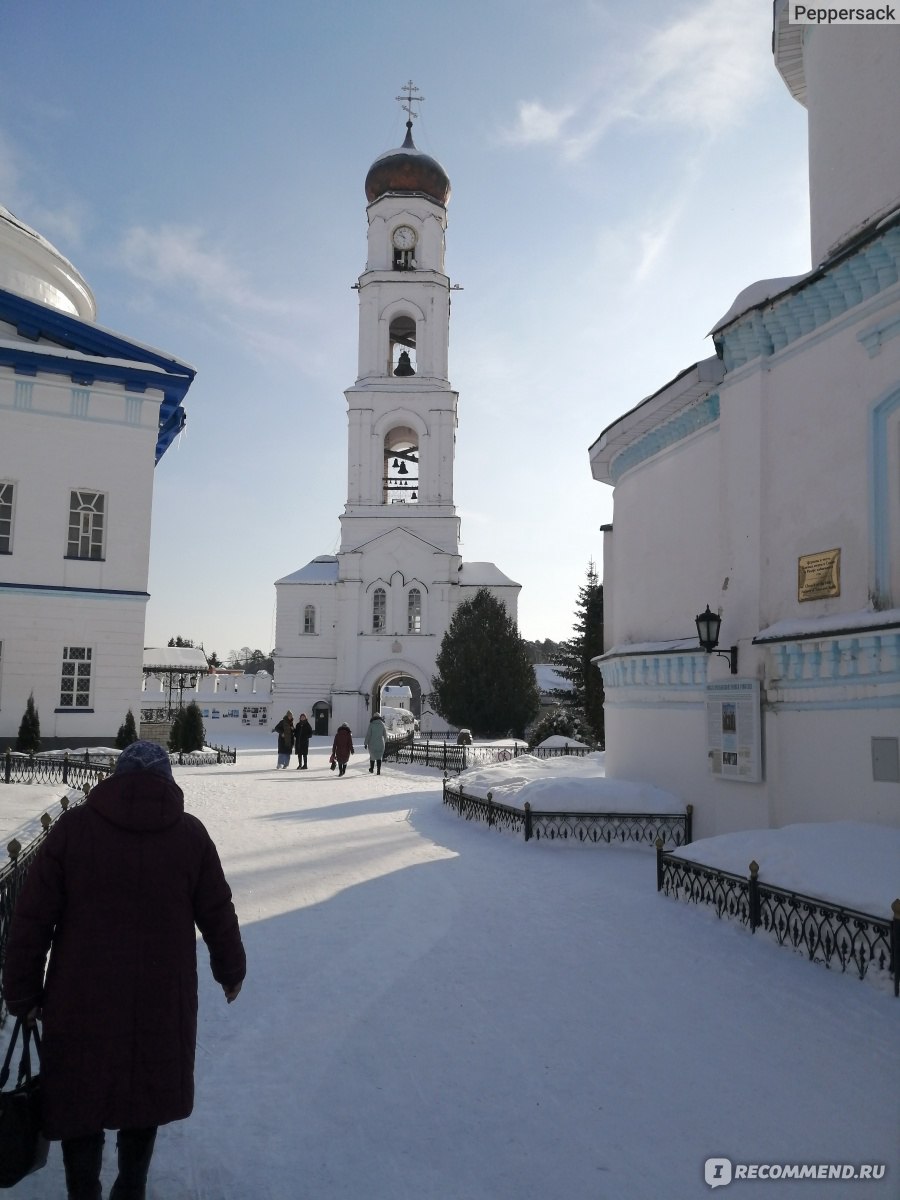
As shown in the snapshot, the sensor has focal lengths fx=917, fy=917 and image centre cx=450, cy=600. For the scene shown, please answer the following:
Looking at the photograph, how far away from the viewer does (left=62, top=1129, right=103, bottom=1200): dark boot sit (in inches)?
126

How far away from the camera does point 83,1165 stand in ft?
10.5

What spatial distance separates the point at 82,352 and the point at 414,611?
2538 cm

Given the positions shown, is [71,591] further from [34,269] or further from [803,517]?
[803,517]

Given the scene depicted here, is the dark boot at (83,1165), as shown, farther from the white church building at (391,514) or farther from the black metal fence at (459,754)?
the white church building at (391,514)

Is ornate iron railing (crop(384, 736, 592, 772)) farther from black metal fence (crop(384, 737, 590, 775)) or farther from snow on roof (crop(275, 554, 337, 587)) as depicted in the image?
snow on roof (crop(275, 554, 337, 587))

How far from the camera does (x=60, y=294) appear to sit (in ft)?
81.6

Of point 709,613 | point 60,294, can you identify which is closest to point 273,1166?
point 709,613

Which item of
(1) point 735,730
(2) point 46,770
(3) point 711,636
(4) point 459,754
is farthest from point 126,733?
(1) point 735,730

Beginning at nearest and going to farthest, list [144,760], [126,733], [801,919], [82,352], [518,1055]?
[144,760] → [518,1055] → [801,919] → [126,733] → [82,352]

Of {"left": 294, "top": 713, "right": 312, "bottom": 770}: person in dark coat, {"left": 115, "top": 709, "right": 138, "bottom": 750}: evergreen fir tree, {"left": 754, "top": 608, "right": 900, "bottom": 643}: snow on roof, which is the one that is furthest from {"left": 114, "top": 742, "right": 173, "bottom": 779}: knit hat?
{"left": 294, "top": 713, "right": 312, "bottom": 770}: person in dark coat

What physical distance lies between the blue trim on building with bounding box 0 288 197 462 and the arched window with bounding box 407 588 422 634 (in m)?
23.6

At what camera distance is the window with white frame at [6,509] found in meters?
21.0

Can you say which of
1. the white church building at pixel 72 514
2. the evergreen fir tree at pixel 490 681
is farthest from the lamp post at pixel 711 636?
the evergreen fir tree at pixel 490 681

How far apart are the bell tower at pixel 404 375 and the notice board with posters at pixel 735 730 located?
3580 cm
